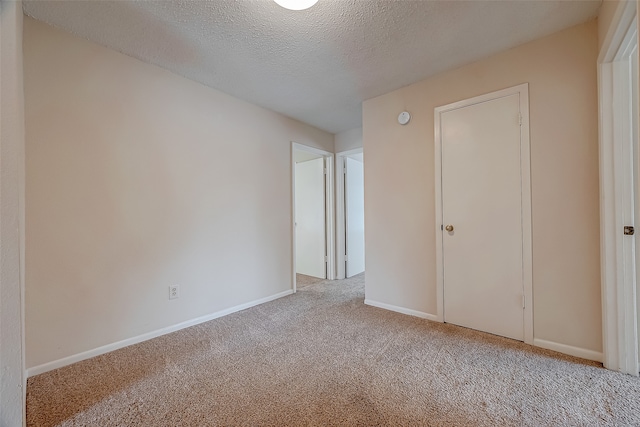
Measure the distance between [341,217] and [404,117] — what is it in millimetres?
1856

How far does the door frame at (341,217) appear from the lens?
13.2ft

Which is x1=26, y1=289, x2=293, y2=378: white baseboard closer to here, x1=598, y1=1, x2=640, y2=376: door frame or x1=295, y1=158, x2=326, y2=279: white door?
x1=295, y1=158, x2=326, y2=279: white door

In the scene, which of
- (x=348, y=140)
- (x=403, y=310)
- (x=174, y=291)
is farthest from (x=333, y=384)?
(x=348, y=140)

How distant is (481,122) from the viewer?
2189 mm

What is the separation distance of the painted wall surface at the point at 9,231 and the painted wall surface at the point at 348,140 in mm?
3371

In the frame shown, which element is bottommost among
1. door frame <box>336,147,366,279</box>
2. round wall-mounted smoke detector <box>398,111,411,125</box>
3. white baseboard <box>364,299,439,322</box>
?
white baseboard <box>364,299,439,322</box>

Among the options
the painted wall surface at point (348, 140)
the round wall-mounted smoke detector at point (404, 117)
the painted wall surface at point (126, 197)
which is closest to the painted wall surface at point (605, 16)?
the round wall-mounted smoke detector at point (404, 117)

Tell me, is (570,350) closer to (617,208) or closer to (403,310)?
(617,208)

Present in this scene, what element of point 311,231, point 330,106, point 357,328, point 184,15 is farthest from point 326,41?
point 311,231

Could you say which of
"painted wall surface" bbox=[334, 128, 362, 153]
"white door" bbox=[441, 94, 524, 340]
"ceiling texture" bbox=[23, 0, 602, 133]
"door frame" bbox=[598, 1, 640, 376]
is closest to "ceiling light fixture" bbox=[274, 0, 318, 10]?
"ceiling texture" bbox=[23, 0, 602, 133]

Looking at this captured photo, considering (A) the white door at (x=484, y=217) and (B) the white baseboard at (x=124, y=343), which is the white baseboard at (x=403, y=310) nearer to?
(A) the white door at (x=484, y=217)

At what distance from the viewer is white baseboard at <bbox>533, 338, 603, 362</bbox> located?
5.73 feet

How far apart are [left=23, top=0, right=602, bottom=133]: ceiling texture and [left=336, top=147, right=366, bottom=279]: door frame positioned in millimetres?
1629

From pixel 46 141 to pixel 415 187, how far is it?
2858 mm
